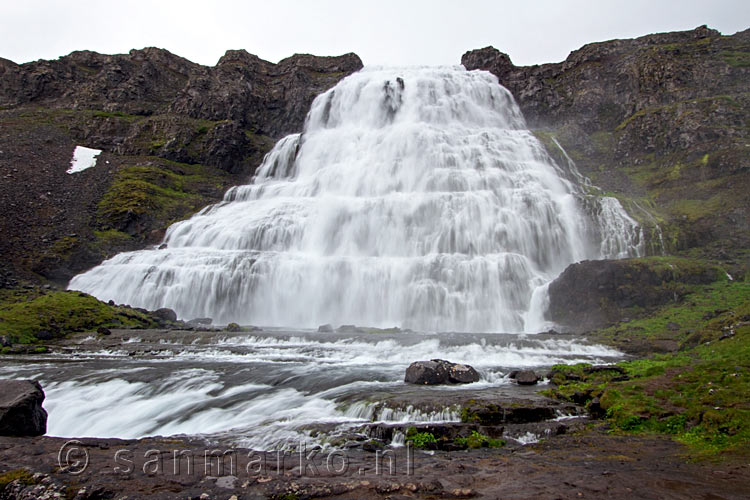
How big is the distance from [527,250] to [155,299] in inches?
1070

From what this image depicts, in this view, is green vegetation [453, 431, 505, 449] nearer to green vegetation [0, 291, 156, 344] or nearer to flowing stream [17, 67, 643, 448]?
flowing stream [17, 67, 643, 448]

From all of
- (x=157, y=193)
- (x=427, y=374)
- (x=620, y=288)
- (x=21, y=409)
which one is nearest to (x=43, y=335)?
(x=21, y=409)

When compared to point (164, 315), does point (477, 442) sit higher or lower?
lower

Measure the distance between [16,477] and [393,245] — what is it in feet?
93.8

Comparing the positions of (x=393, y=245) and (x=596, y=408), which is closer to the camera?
(x=596, y=408)

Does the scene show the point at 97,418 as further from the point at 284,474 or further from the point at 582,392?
the point at 582,392

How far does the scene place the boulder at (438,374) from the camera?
11.5 m

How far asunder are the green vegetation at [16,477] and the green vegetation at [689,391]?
861 centimetres

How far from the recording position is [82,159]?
47.8 m

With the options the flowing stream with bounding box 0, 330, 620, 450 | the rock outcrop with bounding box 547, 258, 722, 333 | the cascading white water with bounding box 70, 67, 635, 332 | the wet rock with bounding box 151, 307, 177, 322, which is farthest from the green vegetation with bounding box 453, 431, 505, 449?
the wet rock with bounding box 151, 307, 177, 322

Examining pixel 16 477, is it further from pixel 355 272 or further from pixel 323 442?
pixel 355 272

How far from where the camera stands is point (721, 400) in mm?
7281

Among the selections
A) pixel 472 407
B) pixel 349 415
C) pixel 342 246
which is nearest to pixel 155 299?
pixel 342 246

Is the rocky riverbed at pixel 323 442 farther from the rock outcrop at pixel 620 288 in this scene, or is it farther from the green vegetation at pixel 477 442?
the rock outcrop at pixel 620 288
